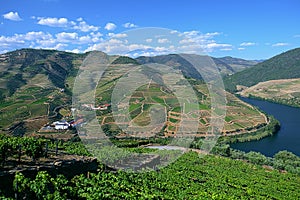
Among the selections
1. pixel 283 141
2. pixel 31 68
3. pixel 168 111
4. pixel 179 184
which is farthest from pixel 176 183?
pixel 31 68

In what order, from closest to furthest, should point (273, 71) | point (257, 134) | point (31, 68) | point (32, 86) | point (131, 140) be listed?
point (131, 140) < point (257, 134) < point (32, 86) < point (31, 68) < point (273, 71)

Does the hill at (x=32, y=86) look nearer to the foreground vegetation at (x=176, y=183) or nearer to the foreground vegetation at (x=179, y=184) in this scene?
the foreground vegetation at (x=176, y=183)

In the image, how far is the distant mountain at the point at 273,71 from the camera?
427 feet

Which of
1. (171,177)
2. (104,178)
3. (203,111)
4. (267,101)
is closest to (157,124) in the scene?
(203,111)

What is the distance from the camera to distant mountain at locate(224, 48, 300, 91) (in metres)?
130

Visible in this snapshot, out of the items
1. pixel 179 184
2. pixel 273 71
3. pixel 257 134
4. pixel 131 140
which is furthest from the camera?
pixel 273 71

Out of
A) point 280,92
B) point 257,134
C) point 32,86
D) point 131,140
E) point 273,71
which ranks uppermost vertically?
point 273,71

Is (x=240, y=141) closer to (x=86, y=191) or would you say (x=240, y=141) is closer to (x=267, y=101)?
(x=86, y=191)

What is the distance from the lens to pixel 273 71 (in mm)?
139375

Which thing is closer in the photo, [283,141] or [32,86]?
[283,141]

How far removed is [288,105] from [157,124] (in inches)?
2249

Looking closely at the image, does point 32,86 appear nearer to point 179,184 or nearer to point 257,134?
point 257,134

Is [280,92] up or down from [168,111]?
up

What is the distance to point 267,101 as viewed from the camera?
95500mm
